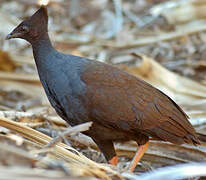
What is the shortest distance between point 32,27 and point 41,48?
0.22m

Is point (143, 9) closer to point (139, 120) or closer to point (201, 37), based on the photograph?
point (201, 37)

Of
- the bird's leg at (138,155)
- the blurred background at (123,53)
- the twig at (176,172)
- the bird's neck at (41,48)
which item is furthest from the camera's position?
the blurred background at (123,53)

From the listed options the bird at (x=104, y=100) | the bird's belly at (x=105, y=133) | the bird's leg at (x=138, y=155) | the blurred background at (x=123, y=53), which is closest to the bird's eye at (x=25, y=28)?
the bird at (x=104, y=100)

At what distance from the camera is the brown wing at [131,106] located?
3816 millimetres

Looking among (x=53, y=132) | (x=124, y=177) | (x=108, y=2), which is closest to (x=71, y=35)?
Result: (x=108, y=2)

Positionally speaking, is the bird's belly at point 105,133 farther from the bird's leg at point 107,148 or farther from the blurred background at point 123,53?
the blurred background at point 123,53

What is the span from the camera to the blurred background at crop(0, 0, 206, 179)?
466 cm

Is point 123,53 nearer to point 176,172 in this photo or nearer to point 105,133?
point 105,133

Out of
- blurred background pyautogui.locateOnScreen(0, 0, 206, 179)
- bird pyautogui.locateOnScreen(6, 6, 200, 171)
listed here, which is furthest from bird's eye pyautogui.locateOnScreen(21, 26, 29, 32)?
A: blurred background pyautogui.locateOnScreen(0, 0, 206, 179)

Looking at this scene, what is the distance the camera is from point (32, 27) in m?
4.07

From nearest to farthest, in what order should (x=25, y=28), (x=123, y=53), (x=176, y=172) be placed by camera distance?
(x=176, y=172) < (x=25, y=28) < (x=123, y=53)

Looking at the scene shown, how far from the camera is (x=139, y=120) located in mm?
3900

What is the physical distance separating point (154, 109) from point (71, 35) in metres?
4.75

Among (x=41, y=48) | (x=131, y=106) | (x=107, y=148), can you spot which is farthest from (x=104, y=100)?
(x=41, y=48)
